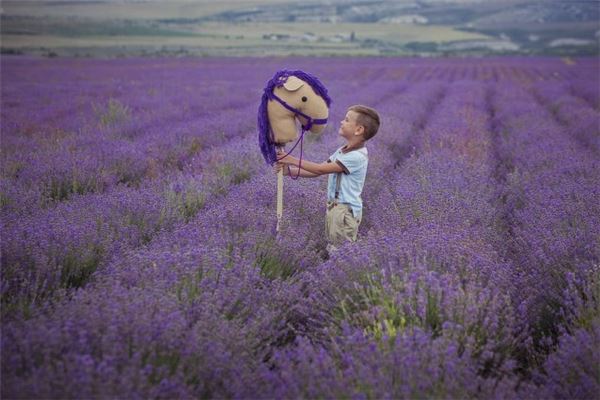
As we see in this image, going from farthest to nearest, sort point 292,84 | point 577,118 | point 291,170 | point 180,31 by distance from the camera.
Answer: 1. point 180,31
2. point 577,118
3. point 291,170
4. point 292,84

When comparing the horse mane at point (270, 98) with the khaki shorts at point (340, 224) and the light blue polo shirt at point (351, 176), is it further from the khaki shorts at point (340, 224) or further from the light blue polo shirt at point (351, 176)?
the khaki shorts at point (340, 224)

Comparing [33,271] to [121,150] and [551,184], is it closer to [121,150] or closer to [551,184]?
[121,150]

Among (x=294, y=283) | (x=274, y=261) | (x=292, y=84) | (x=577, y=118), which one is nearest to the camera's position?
(x=294, y=283)

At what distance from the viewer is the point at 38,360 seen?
167cm

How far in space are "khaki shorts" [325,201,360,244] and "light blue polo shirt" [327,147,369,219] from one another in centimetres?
4

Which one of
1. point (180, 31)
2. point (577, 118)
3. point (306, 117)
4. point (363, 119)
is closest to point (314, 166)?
point (306, 117)

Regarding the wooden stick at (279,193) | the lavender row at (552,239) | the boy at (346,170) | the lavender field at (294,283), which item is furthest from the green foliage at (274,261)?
the lavender row at (552,239)

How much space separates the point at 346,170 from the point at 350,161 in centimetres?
6

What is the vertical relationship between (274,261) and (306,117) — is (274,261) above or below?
below

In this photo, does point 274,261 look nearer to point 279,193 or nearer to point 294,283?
point 294,283

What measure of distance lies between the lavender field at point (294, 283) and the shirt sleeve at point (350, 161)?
0.40 metres

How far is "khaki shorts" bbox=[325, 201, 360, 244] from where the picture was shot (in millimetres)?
3301

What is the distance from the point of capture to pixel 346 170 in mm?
3193

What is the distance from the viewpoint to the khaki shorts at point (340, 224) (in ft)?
10.8
